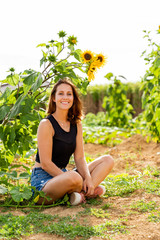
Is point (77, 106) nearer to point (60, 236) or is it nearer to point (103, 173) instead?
point (103, 173)

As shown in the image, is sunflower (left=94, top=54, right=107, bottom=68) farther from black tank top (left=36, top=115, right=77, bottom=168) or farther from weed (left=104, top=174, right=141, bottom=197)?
weed (left=104, top=174, right=141, bottom=197)

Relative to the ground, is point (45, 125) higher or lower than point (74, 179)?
higher

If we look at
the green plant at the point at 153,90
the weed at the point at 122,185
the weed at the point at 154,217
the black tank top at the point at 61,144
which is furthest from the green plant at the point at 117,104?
the weed at the point at 154,217

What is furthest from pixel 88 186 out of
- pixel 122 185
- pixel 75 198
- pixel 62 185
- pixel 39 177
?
pixel 122 185

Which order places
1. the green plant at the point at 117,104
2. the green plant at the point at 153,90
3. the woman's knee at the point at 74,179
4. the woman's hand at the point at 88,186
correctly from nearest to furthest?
the woman's knee at the point at 74,179, the woman's hand at the point at 88,186, the green plant at the point at 153,90, the green plant at the point at 117,104

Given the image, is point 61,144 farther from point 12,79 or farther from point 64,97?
point 12,79

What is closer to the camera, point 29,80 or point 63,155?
point 29,80

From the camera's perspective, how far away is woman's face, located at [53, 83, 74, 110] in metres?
3.06

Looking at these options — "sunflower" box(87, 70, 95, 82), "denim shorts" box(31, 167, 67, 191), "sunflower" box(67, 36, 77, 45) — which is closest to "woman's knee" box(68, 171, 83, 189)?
"denim shorts" box(31, 167, 67, 191)

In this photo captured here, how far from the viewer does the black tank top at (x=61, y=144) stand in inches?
119

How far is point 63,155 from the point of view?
10.2 feet

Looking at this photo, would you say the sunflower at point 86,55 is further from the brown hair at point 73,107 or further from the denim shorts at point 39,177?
the denim shorts at point 39,177

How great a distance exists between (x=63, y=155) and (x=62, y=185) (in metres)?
0.39

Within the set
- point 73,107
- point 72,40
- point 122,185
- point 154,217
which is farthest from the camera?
point 122,185
